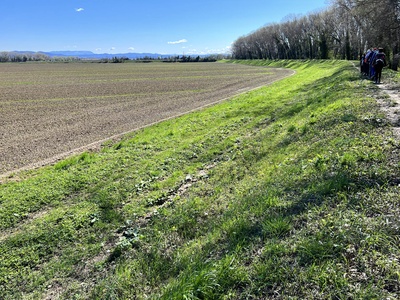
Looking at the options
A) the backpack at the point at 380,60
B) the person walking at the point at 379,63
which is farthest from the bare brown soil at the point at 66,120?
the backpack at the point at 380,60

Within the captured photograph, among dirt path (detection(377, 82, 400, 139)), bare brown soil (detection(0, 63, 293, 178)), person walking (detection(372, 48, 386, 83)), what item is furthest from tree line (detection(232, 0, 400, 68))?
bare brown soil (detection(0, 63, 293, 178))

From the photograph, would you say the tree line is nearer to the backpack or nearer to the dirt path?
the backpack

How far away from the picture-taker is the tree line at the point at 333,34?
87.2 feet

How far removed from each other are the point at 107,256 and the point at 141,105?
2376cm

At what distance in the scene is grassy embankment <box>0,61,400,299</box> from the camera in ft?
13.1

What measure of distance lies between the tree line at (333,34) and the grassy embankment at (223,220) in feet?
67.4

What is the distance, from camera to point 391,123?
8.77 meters

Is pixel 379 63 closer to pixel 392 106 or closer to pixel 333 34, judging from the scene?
pixel 392 106

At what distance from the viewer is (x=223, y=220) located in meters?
6.39

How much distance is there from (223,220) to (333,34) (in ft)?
322

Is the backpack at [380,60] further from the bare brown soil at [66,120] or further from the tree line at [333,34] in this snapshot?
the bare brown soil at [66,120]

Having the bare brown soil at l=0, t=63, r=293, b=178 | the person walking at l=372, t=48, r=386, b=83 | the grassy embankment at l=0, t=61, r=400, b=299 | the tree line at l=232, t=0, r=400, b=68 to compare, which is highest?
the tree line at l=232, t=0, r=400, b=68

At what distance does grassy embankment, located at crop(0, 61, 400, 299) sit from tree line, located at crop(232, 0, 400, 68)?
20.5 m

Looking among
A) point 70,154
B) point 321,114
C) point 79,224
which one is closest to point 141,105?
point 70,154
